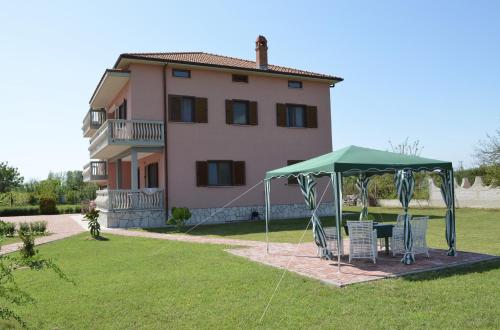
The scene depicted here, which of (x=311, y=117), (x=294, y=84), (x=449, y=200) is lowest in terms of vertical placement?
(x=449, y=200)

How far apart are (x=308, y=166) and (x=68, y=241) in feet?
29.1

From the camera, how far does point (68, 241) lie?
1399cm

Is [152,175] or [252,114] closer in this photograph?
[252,114]

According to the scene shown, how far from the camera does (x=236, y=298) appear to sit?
634 cm

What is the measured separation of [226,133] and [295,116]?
4036 millimetres

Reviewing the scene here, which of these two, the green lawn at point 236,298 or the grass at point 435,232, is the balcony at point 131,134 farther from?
the green lawn at point 236,298

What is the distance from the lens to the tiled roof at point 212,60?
1850cm

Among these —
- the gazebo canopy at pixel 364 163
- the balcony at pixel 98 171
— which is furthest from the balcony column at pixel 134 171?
the gazebo canopy at pixel 364 163

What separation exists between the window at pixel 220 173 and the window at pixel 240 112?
214 cm

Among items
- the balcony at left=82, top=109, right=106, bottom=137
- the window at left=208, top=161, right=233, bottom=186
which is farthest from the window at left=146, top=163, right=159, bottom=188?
the balcony at left=82, top=109, right=106, bottom=137

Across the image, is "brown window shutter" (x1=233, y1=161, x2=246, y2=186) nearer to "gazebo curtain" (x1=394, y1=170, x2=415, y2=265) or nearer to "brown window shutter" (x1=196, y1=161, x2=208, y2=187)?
"brown window shutter" (x1=196, y1=161, x2=208, y2=187)

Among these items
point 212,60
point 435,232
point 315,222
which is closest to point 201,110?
point 212,60

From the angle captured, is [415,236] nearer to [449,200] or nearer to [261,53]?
[449,200]

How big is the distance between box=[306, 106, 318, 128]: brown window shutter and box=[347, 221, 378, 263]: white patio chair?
13.7m
